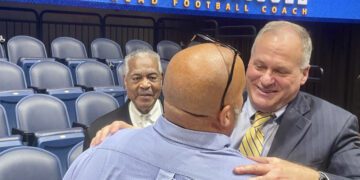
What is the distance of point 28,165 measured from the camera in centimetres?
266

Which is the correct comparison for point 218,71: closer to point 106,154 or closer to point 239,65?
point 239,65

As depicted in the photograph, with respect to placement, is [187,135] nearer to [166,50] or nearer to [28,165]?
[28,165]

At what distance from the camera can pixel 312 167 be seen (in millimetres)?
1490

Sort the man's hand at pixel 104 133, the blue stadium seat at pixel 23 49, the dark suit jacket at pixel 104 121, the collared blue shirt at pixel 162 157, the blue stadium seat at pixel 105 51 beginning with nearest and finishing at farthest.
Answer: the collared blue shirt at pixel 162 157 → the man's hand at pixel 104 133 → the dark suit jacket at pixel 104 121 → the blue stadium seat at pixel 23 49 → the blue stadium seat at pixel 105 51

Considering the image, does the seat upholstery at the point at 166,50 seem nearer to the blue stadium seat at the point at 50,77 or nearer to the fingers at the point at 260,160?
the blue stadium seat at the point at 50,77

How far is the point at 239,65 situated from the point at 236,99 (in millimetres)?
80

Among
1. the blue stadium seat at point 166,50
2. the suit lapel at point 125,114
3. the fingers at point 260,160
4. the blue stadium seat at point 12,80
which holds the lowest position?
the blue stadium seat at point 166,50

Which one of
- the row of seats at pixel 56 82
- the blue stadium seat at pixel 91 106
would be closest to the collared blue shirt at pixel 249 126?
the blue stadium seat at pixel 91 106

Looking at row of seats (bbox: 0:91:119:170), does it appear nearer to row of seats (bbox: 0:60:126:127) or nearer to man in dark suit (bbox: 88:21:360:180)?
row of seats (bbox: 0:60:126:127)

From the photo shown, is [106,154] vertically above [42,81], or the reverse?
[106,154]

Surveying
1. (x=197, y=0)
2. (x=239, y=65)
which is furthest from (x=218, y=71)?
(x=197, y=0)

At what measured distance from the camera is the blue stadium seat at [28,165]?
257 cm

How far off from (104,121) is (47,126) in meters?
1.59

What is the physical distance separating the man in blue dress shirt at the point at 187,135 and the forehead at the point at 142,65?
1.96 metres
